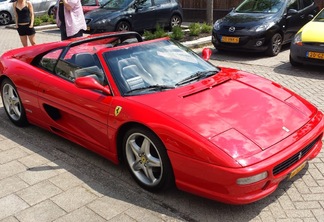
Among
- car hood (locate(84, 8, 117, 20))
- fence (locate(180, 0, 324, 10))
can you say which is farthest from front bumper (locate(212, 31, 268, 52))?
fence (locate(180, 0, 324, 10))

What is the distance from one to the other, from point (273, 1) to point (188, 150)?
305 inches

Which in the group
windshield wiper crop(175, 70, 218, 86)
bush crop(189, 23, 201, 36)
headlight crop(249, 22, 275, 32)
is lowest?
bush crop(189, 23, 201, 36)

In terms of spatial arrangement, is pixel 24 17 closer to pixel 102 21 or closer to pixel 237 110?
pixel 102 21

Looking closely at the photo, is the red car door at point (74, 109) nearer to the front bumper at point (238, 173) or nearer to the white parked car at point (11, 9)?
the front bumper at point (238, 173)

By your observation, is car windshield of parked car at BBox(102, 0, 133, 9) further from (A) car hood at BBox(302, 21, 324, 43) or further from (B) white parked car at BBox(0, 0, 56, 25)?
(B) white parked car at BBox(0, 0, 56, 25)

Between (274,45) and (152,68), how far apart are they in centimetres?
602

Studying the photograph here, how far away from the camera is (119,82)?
11.9 feet

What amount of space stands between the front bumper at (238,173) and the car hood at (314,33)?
4.95 metres

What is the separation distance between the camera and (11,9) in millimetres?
17625

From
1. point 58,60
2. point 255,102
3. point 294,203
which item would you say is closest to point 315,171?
point 294,203

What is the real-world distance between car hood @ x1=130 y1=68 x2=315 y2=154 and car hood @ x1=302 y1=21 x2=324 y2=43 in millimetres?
4172

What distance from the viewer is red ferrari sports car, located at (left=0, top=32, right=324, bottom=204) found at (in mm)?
2881

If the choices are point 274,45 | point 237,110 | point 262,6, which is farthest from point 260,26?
point 237,110

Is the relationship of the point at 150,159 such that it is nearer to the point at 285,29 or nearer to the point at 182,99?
the point at 182,99
